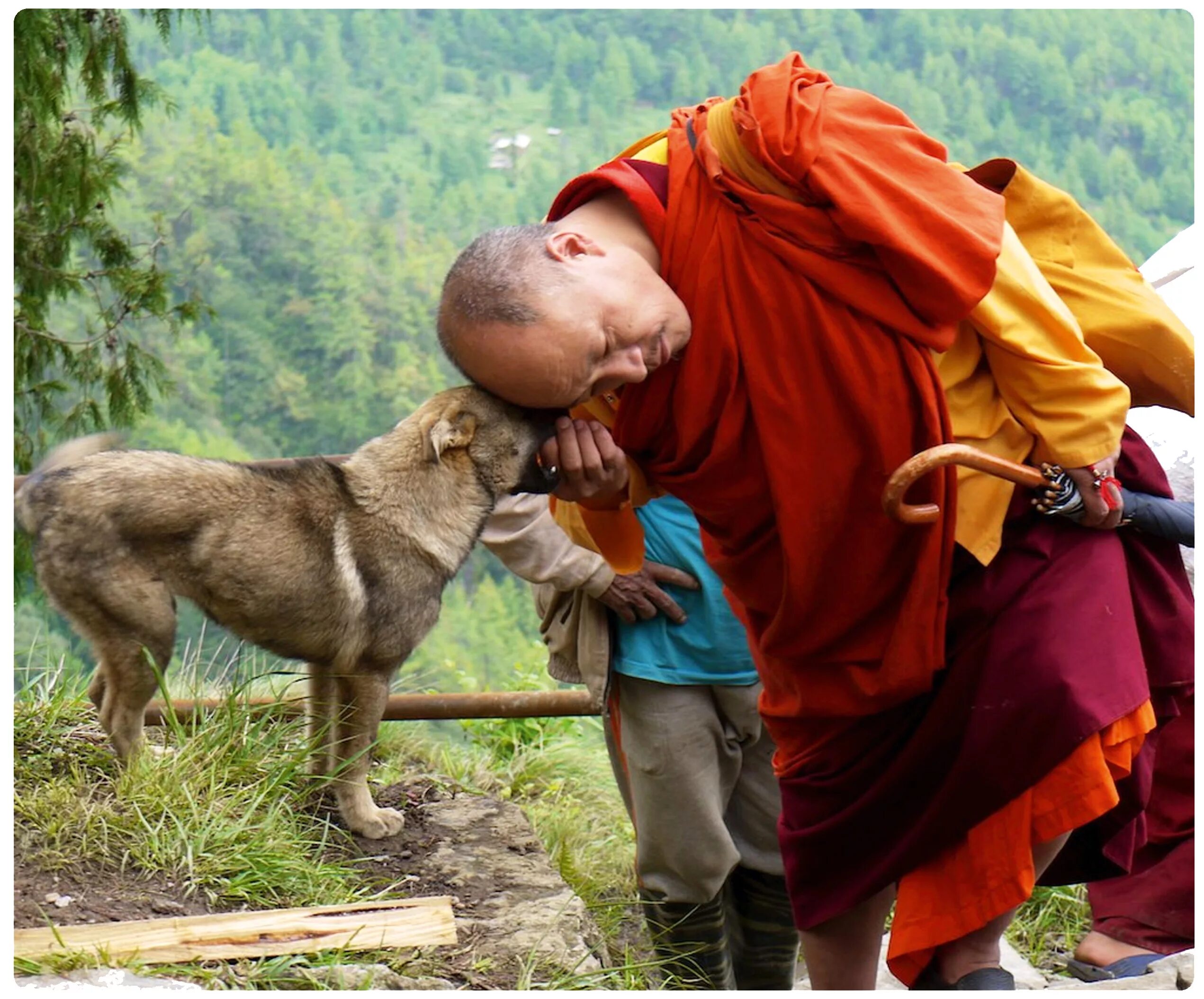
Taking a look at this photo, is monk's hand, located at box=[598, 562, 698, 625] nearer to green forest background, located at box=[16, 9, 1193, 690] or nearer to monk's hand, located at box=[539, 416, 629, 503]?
monk's hand, located at box=[539, 416, 629, 503]

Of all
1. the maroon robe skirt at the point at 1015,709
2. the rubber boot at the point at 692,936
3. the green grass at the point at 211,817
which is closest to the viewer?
the maroon robe skirt at the point at 1015,709

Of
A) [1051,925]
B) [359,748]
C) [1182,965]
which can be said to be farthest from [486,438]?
[1051,925]

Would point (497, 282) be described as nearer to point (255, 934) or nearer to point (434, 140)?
point (255, 934)

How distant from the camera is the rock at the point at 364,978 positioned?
2.96 m

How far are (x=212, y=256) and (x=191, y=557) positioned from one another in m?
10.4

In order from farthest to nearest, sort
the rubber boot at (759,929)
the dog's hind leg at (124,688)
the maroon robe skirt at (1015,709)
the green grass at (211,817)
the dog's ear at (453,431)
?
the rubber boot at (759,929) < the dog's hind leg at (124,688) < the dog's ear at (453,431) < the green grass at (211,817) < the maroon robe skirt at (1015,709)

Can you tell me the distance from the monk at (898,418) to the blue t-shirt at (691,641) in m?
1.21

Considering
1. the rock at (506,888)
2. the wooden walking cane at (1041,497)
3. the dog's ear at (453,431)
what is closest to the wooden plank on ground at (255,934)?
the rock at (506,888)

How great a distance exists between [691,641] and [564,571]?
1.54 feet

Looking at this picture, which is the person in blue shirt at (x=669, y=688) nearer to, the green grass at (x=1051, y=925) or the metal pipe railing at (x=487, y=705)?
the metal pipe railing at (x=487, y=705)

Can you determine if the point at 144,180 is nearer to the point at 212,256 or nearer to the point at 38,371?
the point at 212,256

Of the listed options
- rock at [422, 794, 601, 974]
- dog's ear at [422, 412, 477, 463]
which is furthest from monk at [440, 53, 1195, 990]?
rock at [422, 794, 601, 974]

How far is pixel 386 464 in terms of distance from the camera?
365 centimetres

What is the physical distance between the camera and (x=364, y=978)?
9.82ft
